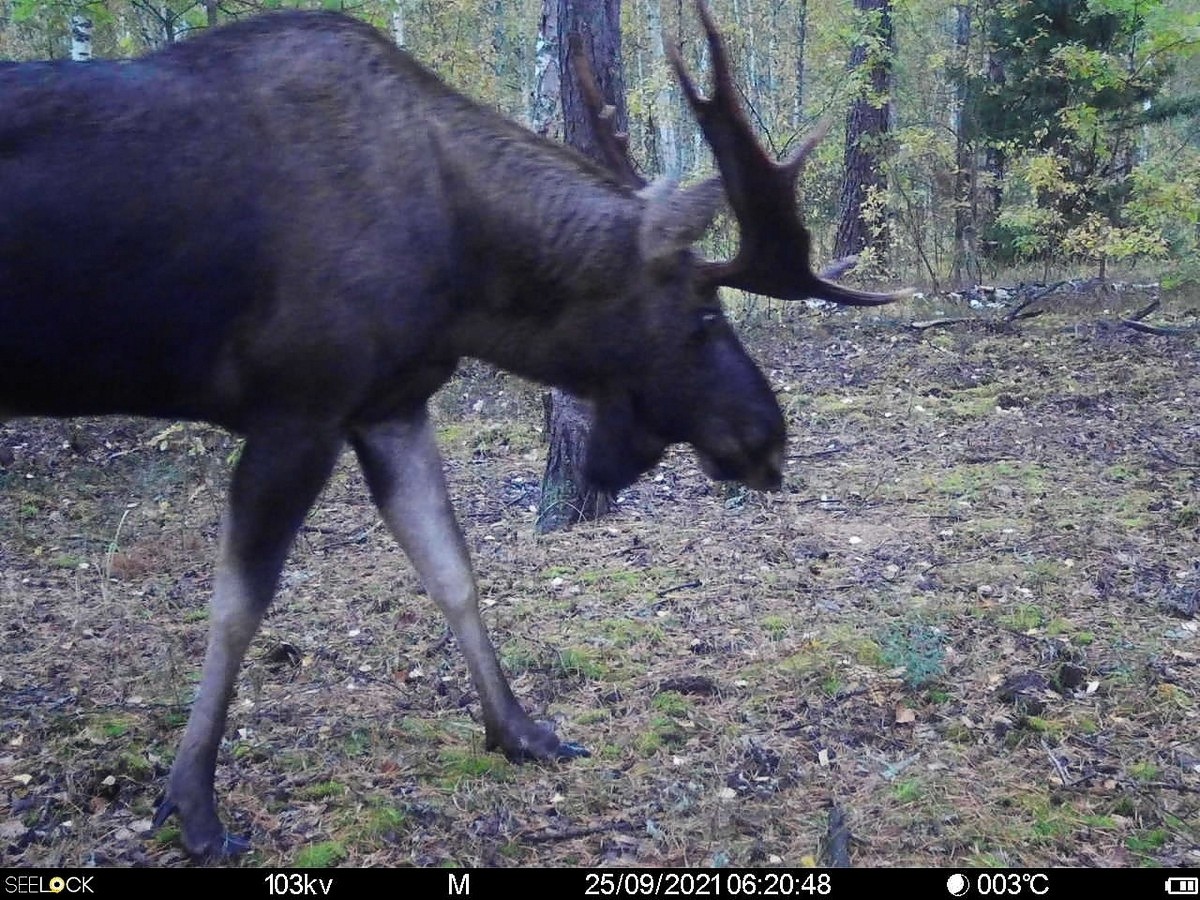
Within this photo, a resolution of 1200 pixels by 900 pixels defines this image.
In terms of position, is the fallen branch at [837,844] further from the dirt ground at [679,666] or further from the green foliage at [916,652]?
the green foliage at [916,652]

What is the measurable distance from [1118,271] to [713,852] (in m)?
17.4

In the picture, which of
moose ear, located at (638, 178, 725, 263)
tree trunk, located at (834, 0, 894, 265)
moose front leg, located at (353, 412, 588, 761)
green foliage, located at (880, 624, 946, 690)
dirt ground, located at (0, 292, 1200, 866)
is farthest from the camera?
tree trunk, located at (834, 0, 894, 265)

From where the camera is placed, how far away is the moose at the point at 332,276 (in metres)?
3.70

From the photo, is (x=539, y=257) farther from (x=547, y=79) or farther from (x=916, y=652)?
(x=547, y=79)

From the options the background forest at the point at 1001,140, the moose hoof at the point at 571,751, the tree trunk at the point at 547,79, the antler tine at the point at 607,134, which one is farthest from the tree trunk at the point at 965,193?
the moose hoof at the point at 571,751

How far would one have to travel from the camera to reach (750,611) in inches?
231

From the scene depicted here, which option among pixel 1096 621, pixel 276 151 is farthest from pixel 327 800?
pixel 1096 621

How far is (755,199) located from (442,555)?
5.84 feet

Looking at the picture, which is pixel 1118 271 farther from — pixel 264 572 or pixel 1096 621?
pixel 264 572

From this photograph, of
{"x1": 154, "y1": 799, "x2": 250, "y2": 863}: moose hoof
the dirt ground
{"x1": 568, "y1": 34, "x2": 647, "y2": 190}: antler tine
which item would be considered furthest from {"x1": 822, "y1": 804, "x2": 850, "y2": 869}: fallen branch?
{"x1": 568, "y1": 34, "x2": 647, "y2": 190}: antler tine

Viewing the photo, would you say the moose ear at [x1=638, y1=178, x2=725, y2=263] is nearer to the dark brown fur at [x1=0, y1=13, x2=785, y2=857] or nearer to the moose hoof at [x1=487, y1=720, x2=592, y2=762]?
the dark brown fur at [x1=0, y1=13, x2=785, y2=857]
